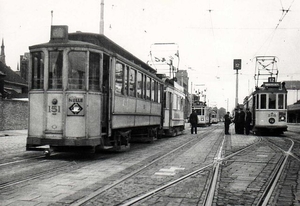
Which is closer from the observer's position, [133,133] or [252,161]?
[252,161]

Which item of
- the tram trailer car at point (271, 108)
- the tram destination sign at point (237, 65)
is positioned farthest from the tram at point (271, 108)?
the tram destination sign at point (237, 65)

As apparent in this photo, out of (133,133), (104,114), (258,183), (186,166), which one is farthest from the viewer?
(133,133)

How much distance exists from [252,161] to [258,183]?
313 cm

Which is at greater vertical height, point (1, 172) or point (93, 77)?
point (93, 77)

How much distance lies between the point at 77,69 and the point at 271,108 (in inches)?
624

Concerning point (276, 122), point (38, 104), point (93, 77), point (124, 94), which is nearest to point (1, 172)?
point (38, 104)

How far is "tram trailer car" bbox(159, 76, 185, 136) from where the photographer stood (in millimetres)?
19345

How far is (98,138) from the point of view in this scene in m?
9.41

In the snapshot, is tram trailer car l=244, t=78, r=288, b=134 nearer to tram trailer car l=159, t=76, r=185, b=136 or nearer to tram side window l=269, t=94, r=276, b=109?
tram side window l=269, t=94, r=276, b=109

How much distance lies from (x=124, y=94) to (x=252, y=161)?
168 inches

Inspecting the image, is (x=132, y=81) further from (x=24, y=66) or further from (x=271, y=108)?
(x=24, y=66)

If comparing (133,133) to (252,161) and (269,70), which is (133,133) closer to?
(252,161)

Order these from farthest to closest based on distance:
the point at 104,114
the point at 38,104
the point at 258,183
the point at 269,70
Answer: the point at 269,70, the point at 104,114, the point at 38,104, the point at 258,183

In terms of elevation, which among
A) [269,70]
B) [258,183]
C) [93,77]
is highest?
[269,70]
